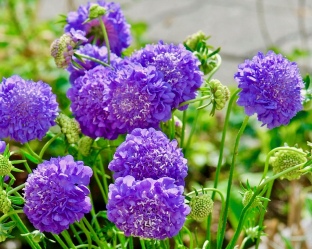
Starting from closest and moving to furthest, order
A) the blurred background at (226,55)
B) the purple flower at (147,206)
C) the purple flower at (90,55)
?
the purple flower at (147,206) → the purple flower at (90,55) → the blurred background at (226,55)

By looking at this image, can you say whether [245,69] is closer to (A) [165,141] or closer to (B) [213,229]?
(A) [165,141]

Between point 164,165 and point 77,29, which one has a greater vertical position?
point 77,29

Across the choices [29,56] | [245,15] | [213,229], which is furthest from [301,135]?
[245,15]

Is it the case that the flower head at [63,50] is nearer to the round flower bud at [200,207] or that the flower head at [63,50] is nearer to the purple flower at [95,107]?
the purple flower at [95,107]

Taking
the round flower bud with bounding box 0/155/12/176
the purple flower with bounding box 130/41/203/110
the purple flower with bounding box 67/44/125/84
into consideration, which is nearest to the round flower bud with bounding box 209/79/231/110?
the purple flower with bounding box 130/41/203/110

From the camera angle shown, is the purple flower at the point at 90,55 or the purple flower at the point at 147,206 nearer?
the purple flower at the point at 147,206

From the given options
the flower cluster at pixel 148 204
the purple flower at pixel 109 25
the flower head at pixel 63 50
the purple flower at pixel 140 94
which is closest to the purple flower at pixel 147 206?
the flower cluster at pixel 148 204

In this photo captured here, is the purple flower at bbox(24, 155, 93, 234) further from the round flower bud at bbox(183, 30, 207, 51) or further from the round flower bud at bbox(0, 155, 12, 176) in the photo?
the round flower bud at bbox(183, 30, 207, 51)
